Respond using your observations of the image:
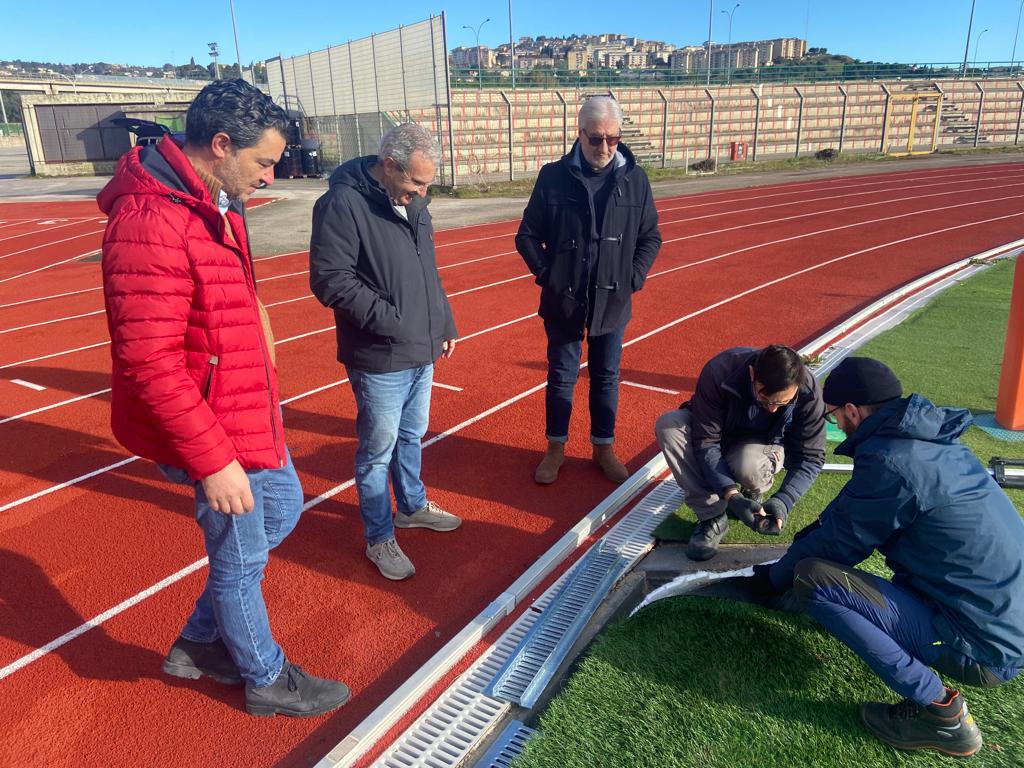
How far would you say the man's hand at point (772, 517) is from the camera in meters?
3.13

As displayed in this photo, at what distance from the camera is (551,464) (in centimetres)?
452

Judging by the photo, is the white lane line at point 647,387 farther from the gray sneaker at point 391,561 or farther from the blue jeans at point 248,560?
the blue jeans at point 248,560

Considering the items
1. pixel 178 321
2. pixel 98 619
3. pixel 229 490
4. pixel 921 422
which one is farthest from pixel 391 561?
pixel 921 422

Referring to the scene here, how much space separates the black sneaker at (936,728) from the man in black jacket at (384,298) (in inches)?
83.3

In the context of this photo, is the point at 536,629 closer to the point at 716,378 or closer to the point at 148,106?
the point at 716,378

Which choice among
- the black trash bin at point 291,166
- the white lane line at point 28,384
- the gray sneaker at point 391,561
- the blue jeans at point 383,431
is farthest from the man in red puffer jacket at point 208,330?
the black trash bin at point 291,166

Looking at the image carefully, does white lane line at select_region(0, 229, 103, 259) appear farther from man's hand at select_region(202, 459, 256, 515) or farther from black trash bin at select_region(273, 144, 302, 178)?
man's hand at select_region(202, 459, 256, 515)

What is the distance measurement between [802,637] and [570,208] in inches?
96.9

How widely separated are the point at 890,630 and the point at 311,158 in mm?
30328

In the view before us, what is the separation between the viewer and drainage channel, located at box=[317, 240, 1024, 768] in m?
2.52

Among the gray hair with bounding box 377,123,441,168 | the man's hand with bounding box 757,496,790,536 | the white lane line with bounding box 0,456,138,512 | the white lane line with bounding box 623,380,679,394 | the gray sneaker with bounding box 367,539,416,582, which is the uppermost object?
the gray hair with bounding box 377,123,441,168

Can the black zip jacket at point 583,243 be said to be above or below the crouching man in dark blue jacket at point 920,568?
above

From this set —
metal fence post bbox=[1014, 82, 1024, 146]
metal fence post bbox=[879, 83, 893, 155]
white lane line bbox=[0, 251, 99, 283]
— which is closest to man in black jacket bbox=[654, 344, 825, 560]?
white lane line bbox=[0, 251, 99, 283]

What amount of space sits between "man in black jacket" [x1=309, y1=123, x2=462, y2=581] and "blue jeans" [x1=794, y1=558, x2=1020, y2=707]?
6.16ft
